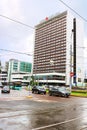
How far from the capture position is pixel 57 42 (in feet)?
449

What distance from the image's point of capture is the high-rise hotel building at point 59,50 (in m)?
126

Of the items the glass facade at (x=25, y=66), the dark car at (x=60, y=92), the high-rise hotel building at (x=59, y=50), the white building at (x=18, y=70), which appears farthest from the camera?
the white building at (x=18, y=70)

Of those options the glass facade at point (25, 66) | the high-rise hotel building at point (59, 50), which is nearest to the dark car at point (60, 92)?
A: the high-rise hotel building at point (59, 50)

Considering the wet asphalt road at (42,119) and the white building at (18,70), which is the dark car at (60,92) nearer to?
the wet asphalt road at (42,119)

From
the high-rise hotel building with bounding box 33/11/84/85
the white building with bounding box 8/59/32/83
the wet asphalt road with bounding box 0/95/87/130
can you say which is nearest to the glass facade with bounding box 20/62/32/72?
the white building with bounding box 8/59/32/83

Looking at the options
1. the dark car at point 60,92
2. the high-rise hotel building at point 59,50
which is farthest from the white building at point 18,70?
the dark car at point 60,92

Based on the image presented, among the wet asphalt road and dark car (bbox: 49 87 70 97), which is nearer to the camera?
the wet asphalt road

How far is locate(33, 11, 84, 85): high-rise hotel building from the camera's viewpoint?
126 m

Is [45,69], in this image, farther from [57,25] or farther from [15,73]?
[57,25]

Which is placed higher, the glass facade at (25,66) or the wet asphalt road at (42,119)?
the glass facade at (25,66)

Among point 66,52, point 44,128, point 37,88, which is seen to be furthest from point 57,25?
point 44,128

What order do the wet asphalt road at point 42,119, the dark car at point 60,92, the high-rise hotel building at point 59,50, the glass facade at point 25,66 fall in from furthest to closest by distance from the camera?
the glass facade at point 25,66 < the high-rise hotel building at point 59,50 < the dark car at point 60,92 < the wet asphalt road at point 42,119

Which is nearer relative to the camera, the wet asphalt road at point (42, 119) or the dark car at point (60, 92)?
the wet asphalt road at point (42, 119)

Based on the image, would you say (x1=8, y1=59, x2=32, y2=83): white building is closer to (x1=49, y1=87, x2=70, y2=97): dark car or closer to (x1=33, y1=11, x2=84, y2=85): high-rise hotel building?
(x1=33, y1=11, x2=84, y2=85): high-rise hotel building
